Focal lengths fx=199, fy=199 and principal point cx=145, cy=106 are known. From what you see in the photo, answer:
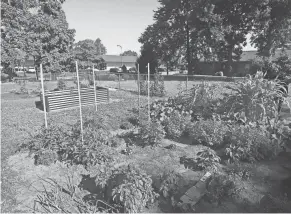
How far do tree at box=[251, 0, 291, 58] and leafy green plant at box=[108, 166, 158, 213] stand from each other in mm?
24035

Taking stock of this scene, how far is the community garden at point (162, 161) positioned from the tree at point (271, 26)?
20273 millimetres

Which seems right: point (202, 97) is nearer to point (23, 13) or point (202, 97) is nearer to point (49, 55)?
point (49, 55)

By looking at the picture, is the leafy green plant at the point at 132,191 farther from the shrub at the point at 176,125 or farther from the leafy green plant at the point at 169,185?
the shrub at the point at 176,125

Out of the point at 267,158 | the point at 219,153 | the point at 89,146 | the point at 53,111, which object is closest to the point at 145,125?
the point at 89,146

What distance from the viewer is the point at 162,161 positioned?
4.25 meters

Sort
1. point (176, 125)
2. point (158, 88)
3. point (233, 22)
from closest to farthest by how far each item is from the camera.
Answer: point (176, 125) < point (158, 88) < point (233, 22)

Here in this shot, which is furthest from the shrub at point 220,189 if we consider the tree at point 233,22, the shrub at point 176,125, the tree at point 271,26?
the tree at point 271,26

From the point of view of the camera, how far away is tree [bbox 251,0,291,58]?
2108 cm

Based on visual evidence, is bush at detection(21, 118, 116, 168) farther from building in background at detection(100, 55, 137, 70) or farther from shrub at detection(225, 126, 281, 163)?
building in background at detection(100, 55, 137, 70)

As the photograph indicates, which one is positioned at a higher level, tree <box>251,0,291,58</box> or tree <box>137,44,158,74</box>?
tree <box>251,0,291,58</box>

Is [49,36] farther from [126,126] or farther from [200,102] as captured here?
[200,102]

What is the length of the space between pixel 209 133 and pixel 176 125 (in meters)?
0.94

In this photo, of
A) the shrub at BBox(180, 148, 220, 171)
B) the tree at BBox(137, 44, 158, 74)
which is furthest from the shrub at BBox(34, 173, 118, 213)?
the tree at BBox(137, 44, 158, 74)

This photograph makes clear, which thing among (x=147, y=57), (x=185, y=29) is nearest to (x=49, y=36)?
(x=147, y=57)
